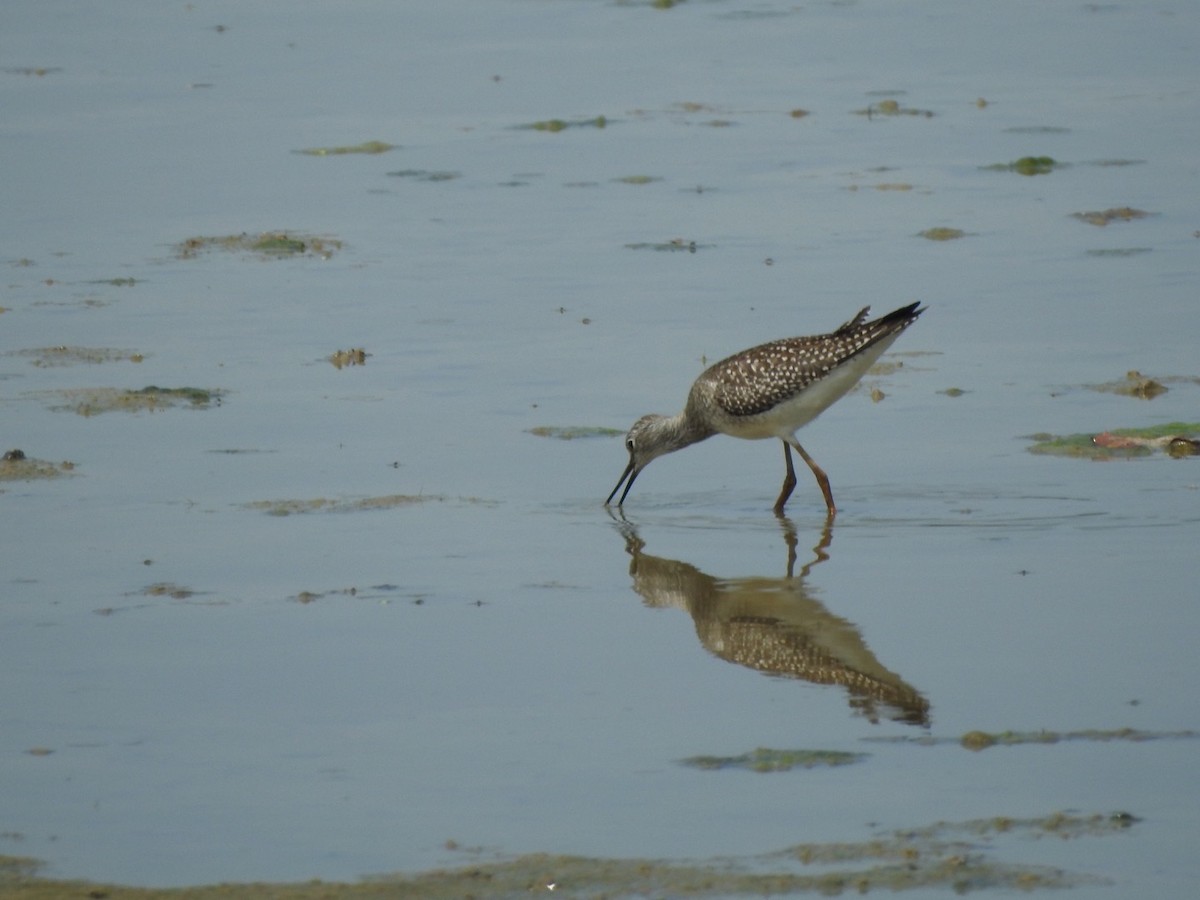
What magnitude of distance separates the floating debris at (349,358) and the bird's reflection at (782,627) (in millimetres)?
3266

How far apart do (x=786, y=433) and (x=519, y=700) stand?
12.1 ft

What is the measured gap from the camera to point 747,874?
614 cm

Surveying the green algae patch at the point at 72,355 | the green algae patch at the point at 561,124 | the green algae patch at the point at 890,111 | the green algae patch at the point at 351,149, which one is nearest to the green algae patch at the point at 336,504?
the green algae patch at the point at 72,355

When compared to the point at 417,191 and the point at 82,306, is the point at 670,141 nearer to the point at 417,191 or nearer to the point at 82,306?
the point at 417,191

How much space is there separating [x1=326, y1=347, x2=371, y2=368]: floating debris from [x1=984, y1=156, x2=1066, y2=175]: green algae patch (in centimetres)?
659

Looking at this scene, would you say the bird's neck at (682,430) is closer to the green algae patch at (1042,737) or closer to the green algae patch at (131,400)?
the green algae patch at (131,400)

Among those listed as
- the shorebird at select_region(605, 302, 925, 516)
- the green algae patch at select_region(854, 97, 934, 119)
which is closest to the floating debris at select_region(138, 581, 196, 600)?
the shorebird at select_region(605, 302, 925, 516)

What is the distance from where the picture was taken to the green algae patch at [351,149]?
63.4 feet

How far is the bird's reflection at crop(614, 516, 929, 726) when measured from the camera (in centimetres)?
777

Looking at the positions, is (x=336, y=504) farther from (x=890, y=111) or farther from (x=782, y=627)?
(x=890, y=111)

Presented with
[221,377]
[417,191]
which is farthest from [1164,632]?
[417,191]

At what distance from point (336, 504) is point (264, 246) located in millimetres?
5893

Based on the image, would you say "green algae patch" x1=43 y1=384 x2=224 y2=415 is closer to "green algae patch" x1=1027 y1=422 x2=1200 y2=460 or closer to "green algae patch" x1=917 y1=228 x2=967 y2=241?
"green algae patch" x1=1027 y1=422 x2=1200 y2=460

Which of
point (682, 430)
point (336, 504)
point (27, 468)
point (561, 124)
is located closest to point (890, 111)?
point (561, 124)
